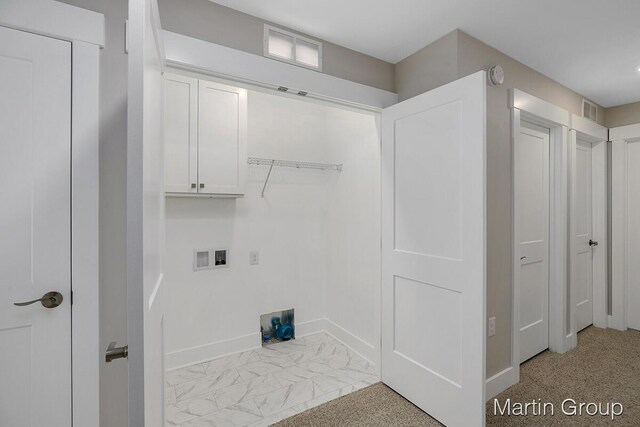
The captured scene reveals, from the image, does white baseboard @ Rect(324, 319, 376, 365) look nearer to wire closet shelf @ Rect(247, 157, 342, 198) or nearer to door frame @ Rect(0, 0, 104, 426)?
wire closet shelf @ Rect(247, 157, 342, 198)

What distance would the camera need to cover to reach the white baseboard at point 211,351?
8.20 ft

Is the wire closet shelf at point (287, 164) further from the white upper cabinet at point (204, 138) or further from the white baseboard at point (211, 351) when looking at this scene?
the white baseboard at point (211, 351)

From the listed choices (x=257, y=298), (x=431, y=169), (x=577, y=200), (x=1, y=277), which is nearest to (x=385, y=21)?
(x=431, y=169)

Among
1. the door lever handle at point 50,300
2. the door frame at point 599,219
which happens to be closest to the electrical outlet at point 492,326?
the door frame at point 599,219

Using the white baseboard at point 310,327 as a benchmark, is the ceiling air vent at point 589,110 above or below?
above

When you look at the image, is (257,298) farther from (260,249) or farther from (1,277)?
(1,277)

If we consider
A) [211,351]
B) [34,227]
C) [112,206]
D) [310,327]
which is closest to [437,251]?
[112,206]

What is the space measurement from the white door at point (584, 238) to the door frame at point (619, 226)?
0.69 feet

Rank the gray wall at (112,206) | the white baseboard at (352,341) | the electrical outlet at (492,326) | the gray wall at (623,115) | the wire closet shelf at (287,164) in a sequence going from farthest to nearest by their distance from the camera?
the gray wall at (623,115) → the wire closet shelf at (287,164) → the white baseboard at (352,341) → the electrical outlet at (492,326) → the gray wall at (112,206)

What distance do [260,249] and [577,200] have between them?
329cm

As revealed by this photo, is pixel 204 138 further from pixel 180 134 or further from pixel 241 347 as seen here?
pixel 241 347

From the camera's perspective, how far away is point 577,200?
3.15 metres

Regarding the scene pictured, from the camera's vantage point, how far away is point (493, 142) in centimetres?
208

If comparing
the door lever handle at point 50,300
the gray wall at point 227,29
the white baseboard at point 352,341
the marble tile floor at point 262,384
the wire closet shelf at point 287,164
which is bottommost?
the marble tile floor at point 262,384
